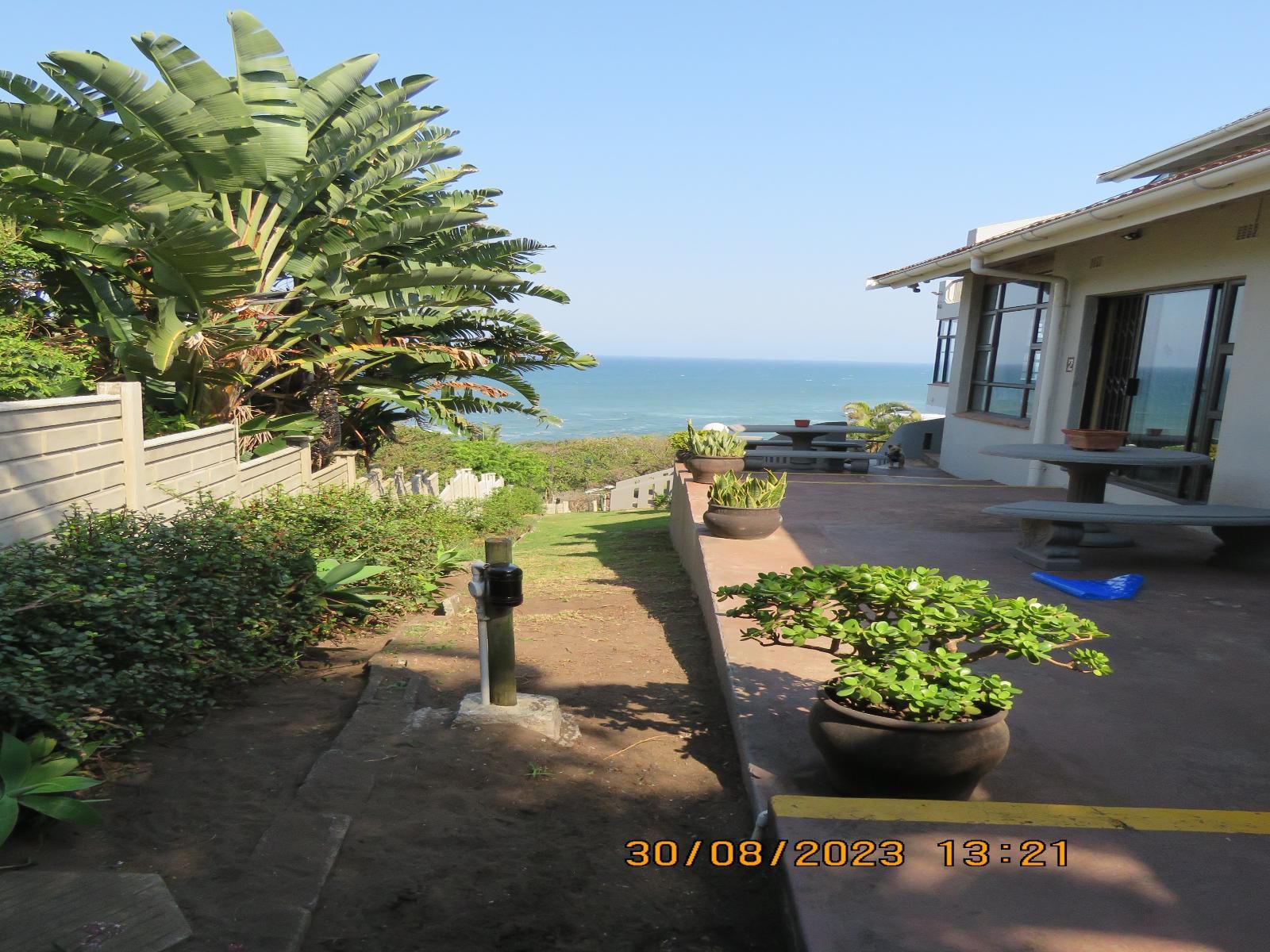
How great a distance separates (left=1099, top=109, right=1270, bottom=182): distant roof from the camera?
32.4ft

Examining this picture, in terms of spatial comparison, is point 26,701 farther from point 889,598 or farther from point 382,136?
point 382,136

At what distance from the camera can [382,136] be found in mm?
9711

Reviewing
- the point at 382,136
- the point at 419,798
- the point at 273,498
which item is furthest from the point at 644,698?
the point at 382,136

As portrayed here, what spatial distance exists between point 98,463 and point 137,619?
2182mm

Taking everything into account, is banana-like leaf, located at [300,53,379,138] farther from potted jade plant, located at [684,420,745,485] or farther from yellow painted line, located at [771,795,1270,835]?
yellow painted line, located at [771,795,1270,835]

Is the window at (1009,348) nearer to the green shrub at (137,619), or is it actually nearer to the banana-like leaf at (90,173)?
the green shrub at (137,619)

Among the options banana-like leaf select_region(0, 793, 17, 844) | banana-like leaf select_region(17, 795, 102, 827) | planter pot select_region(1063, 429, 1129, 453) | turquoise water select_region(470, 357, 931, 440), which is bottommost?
turquoise water select_region(470, 357, 931, 440)

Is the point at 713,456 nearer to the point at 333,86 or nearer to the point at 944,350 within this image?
the point at 333,86

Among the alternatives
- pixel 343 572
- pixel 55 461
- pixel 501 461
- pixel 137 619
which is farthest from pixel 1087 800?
pixel 501 461

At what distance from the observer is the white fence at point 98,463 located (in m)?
5.03

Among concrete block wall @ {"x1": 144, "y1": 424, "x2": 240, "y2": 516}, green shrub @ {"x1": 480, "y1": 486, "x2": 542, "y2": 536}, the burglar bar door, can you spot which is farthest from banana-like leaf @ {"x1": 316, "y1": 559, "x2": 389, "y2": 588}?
the burglar bar door

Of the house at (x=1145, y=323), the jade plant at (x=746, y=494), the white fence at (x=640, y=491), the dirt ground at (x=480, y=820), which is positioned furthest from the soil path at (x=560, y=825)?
the white fence at (x=640, y=491)

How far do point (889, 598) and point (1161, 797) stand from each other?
123 cm

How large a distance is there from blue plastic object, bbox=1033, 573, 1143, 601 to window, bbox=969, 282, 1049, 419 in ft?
21.5
